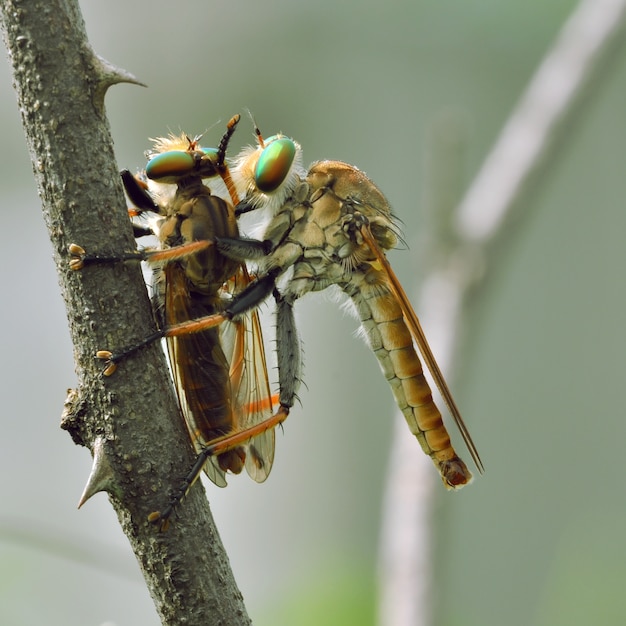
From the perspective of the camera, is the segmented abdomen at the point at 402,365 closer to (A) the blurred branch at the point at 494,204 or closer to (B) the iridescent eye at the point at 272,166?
(A) the blurred branch at the point at 494,204

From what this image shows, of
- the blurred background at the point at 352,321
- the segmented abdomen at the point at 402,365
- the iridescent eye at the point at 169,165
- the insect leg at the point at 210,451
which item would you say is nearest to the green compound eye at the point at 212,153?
the iridescent eye at the point at 169,165

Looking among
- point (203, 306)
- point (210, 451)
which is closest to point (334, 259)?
point (203, 306)

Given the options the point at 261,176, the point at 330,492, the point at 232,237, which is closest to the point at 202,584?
the point at 232,237

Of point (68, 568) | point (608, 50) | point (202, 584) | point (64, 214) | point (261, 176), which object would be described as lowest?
point (202, 584)

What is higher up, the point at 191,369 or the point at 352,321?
the point at 352,321

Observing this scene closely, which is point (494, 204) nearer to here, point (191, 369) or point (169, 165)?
point (169, 165)

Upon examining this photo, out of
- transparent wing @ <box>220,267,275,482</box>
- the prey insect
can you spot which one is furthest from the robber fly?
the prey insect

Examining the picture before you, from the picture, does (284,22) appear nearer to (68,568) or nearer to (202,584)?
(68,568)
